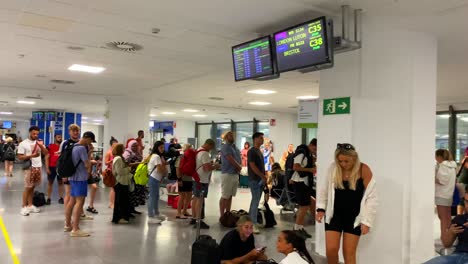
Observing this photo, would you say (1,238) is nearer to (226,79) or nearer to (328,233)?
(328,233)

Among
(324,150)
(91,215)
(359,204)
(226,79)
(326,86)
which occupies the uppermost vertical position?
(226,79)

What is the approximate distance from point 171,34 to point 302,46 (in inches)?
78.4

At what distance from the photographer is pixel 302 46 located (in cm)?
421

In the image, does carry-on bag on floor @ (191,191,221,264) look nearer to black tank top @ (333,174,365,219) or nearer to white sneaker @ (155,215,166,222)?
black tank top @ (333,174,365,219)

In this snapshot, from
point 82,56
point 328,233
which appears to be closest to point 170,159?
point 82,56

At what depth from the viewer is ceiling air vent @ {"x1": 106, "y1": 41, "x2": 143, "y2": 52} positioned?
232 inches

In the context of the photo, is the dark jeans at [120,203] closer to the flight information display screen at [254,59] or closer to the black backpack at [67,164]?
the black backpack at [67,164]

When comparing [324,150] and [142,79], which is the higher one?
[142,79]

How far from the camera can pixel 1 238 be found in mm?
5531

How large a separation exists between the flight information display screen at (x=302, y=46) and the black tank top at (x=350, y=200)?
4.21 feet

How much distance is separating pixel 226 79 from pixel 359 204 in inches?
218

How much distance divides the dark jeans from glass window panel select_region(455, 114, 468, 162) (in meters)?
9.93

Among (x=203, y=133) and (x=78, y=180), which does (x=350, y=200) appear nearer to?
(x=78, y=180)

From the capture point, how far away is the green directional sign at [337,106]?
15.4ft
